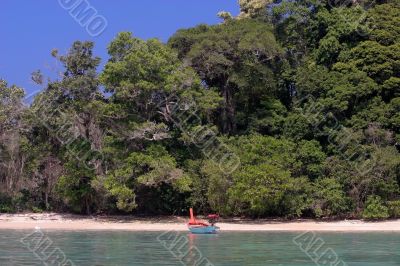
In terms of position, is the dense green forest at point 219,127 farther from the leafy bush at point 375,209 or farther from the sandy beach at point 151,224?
the sandy beach at point 151,224

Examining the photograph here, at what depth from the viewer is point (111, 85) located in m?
41.4

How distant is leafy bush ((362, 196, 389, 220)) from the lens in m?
38.8

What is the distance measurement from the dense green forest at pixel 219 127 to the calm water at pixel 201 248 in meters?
5.28

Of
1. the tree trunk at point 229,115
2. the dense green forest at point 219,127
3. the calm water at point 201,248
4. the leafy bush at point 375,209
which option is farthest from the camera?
the tree trunk at point 229,115

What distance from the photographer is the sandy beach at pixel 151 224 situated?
126ft

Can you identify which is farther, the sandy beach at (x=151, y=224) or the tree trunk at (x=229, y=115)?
the tree trunk at (x=229, y=115)

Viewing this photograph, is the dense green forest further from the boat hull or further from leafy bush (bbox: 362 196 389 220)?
the boat hull

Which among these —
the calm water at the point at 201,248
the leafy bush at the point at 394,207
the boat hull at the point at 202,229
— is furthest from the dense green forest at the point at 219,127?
the calm water at the point at 201,248

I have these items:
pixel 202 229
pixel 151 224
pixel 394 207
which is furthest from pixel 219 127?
pixel 394 207

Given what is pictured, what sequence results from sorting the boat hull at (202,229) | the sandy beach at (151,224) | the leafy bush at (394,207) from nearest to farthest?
the boat hull at (202,229) < the sandy beach at (151,224) < the leafy bush at (394,207)

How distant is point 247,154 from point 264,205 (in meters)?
3.50

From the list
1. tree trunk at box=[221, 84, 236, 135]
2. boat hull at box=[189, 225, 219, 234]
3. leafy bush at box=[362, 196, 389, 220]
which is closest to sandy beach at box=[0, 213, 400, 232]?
leafy bush at box=[362, 196, 389, 220]

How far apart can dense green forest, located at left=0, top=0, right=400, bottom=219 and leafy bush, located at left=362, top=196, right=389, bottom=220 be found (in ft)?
0.34

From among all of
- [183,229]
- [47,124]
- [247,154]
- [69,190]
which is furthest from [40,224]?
[247,154]
